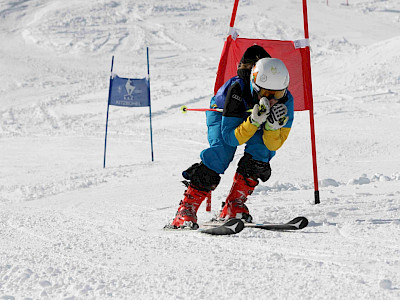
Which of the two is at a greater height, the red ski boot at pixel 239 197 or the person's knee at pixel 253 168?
the person's knee at pixel 253 168

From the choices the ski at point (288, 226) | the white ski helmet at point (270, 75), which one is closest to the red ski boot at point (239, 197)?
the ski at point (288, 226)

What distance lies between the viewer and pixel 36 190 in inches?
333

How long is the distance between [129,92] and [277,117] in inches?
318

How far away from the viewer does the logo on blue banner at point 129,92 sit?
11.5 metres

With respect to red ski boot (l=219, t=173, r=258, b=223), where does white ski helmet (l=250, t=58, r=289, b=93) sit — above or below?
above

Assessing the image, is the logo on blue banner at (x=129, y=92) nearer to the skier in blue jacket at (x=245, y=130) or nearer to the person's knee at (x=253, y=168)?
the skier in blue jacket at (x=245, y=130)

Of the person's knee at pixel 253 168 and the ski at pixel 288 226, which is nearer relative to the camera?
the ski at pixel 288 226

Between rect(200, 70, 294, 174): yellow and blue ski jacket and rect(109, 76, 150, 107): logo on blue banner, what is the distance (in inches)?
293

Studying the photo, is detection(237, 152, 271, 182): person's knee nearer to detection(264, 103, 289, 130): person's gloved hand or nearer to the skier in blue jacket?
the skier in blue jacket

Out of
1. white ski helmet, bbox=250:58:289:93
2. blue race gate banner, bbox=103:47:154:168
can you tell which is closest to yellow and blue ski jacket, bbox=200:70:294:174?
white ski helmet, bbox=250:58:289:93

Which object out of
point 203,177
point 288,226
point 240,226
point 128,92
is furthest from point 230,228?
point 128,92

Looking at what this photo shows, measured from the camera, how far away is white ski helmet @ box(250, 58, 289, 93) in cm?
394

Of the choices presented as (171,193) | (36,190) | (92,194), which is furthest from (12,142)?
(171,193)

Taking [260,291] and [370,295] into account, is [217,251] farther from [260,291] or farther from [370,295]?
[370,295]
